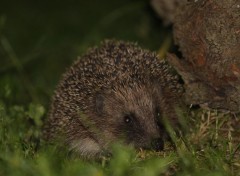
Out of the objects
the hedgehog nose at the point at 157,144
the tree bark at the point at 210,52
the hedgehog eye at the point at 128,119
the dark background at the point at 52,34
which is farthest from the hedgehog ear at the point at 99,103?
the dark background at the point at 52,34

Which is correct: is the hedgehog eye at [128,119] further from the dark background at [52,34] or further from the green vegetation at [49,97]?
the dark background at [52,34]

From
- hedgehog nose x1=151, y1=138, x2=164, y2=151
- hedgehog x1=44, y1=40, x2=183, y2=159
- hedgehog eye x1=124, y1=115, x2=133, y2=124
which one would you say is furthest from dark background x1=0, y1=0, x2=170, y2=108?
hedgehog nose x1=151, y1=138, x2=164, y2=151

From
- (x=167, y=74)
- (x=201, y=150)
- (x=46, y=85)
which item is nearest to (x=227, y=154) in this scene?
(x=201, y=150)

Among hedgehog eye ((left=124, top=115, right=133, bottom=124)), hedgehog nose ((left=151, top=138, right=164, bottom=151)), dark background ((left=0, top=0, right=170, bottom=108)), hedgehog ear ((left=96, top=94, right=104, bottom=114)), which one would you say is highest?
dark background ((left=0, top=0, right=170, bottom=108))

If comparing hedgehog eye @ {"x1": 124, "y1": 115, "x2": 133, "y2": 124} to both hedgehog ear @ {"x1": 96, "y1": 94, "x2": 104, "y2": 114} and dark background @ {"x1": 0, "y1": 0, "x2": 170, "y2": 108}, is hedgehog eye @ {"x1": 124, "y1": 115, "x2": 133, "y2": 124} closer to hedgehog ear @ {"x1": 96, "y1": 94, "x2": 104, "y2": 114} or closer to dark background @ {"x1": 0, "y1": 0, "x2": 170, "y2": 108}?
hedgehog ear @ {"x1": 96, "y1": 94, "x2": 104, "y2": 114}

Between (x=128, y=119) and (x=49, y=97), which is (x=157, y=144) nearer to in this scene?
(x=128, y=119)

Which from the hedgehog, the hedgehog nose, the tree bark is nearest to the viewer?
the hedgehog nose
